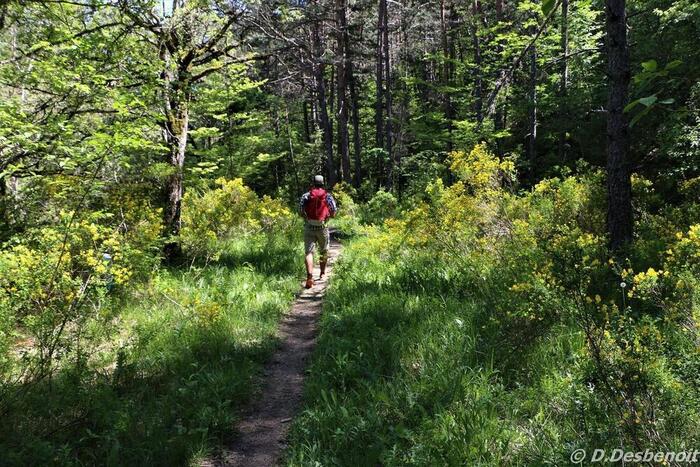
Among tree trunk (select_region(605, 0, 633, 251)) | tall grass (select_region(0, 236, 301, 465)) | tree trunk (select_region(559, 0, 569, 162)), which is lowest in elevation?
tall grass (select_region(0, 236, 301, 465))

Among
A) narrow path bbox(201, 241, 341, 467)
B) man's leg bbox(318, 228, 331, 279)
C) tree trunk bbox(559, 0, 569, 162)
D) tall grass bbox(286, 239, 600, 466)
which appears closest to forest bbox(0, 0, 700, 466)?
tall grass bbox(286, 239, 600, 466)

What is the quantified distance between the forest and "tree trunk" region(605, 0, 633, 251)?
0.08 feet

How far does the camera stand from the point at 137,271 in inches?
249

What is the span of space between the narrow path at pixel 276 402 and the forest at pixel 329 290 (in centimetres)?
13

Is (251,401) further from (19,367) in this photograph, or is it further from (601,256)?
(601,256)

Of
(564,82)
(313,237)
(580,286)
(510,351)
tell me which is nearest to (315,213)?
(313,237)

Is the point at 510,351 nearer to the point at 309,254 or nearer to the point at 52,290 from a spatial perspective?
the point at 309,254

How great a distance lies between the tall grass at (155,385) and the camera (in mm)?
3398

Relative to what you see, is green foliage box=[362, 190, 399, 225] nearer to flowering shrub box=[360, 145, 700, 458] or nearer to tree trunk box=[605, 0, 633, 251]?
flowering shrub box=[360, 145, 700, 458]

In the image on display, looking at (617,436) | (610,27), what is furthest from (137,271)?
(610,27)

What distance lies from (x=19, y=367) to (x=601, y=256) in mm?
6781

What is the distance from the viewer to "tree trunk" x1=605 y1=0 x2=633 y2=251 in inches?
191

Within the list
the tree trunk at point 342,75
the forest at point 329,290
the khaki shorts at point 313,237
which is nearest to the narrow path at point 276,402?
the forest at point 329,290

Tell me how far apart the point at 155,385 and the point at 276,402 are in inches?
49.1
